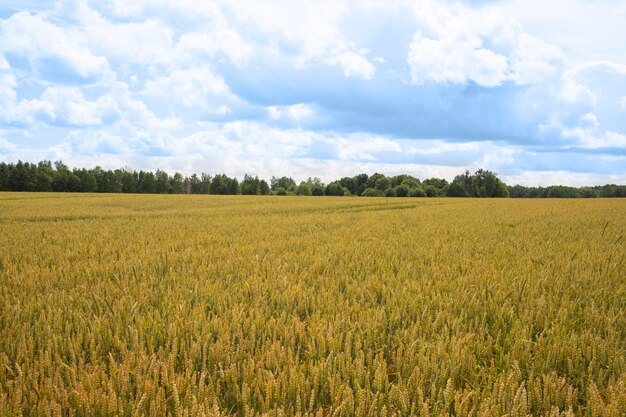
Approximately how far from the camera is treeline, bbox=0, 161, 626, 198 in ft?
326

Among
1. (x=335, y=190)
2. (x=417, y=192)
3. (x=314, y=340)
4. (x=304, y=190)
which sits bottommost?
(x=314, y=340)

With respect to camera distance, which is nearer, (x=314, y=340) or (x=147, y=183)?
(x=314, y=340)

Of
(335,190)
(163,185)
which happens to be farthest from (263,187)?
(163,185)

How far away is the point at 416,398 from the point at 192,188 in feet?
532

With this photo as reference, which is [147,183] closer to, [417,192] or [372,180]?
[372,180]

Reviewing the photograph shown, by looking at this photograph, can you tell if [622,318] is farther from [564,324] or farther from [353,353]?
[353,353]

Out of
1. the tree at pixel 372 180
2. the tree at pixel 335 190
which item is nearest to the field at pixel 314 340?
the tree at pixel 335 190

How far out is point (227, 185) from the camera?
132m

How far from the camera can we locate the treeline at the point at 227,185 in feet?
326

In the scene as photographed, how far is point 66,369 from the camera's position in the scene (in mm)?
2174

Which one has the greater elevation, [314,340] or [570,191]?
[570,191]

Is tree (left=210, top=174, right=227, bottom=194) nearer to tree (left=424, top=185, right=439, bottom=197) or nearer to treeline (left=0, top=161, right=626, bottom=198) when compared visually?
treeline (left=0, top=161, right=626, bottom=198)

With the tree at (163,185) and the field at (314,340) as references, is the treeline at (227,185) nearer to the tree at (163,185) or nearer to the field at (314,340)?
the tree at (163,185)

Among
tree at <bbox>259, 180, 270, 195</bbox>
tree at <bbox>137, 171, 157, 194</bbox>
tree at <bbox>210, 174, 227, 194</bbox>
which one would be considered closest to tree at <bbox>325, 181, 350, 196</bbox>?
tree at <bbox>259, 180, 270, 195</bbox>
